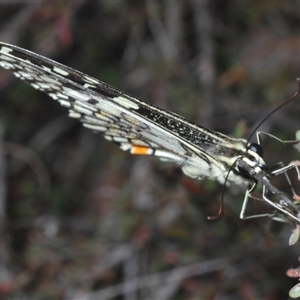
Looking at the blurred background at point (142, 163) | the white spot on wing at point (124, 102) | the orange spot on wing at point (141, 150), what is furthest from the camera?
the blurred background at point (142, 163)

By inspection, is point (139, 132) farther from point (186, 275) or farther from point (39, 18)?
point (39, 18)

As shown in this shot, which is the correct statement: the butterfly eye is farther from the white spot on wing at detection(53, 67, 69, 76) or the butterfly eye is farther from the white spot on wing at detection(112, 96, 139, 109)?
the white spot on wing at detection(53, 67, 69, 76)

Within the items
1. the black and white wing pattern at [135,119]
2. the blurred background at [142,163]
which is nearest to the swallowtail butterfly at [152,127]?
the black and white wing pattern at [135,119]

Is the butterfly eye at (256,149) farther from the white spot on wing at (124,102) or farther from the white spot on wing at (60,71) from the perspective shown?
the white spot on wing at (60,71)

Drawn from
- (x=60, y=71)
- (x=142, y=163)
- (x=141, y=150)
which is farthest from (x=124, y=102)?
(x=142, y=163)

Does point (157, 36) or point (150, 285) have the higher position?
point (157, 36)

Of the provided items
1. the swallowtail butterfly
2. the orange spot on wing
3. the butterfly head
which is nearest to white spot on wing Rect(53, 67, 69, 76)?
the swallowtail butterfly

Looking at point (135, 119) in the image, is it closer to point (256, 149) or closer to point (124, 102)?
point (124, 102)

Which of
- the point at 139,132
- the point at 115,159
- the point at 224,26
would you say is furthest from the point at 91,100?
the point at 224,26
